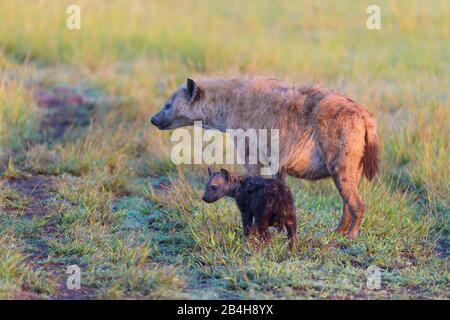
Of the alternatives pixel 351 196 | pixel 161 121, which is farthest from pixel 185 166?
pixel 351 196

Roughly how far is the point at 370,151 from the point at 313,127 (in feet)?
1.52

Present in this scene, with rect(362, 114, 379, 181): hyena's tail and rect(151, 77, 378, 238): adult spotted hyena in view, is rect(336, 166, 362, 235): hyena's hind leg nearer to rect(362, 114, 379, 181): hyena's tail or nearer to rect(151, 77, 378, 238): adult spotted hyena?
rect(151, 77, 378, 238): adult spotted hyena

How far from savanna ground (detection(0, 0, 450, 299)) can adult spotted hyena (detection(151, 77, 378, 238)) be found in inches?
17.5

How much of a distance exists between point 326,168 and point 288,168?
313 millimetres

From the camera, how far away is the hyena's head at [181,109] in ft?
24.3

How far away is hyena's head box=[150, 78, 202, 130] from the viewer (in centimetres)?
742

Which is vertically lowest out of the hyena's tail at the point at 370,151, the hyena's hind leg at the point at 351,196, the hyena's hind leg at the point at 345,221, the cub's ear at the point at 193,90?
the hyena's hind leg at the point at 345,221

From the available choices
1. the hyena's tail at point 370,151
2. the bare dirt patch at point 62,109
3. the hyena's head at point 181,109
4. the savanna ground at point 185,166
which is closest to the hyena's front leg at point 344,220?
the savanna ground at point 185,166

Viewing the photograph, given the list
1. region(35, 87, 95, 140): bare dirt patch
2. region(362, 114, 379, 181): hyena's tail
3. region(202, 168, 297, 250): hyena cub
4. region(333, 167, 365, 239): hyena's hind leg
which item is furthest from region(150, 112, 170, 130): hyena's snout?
region(35, 87, 95, 140): bare dirt patch

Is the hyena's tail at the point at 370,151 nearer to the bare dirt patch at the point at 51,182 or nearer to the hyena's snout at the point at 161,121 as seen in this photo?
the hyena's snout at the point at 161,121

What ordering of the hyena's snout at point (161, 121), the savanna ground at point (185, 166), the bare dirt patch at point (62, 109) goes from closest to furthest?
the savanna ground at point (185, 166) → the hyena's snout at point (161, 121) → the bare dirt patch at point (62, 109)

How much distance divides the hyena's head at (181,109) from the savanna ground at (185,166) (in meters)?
0.56

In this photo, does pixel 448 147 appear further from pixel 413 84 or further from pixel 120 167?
pixel 120 167

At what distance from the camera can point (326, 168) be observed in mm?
6734
